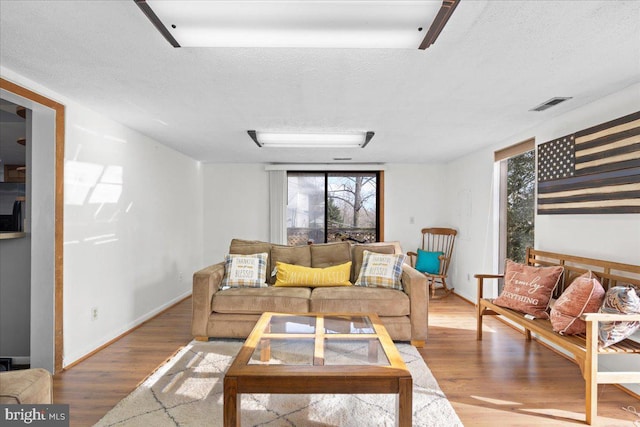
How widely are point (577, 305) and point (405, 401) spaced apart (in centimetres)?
164

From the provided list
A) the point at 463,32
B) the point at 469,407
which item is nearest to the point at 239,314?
the point at 469,407

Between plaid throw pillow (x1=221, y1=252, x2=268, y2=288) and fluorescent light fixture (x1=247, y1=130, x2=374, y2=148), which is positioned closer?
plaid throw pillow (x1=221, y1=252, x2=268, y2=288)

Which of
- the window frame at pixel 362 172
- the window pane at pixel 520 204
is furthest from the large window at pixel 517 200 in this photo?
the window frame at pixel 362 172

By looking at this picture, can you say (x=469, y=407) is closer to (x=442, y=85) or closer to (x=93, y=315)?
(x=442, y=85)

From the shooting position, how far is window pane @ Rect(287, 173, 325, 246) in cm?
716

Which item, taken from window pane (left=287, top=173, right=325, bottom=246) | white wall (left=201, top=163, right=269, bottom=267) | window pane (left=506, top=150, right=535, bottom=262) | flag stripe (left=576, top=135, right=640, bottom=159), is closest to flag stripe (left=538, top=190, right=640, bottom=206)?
flag stripe (left=576, top=135, right=640, bottom=159)

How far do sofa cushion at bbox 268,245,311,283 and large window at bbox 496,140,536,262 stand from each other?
103 inches

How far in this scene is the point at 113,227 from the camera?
12.9ft

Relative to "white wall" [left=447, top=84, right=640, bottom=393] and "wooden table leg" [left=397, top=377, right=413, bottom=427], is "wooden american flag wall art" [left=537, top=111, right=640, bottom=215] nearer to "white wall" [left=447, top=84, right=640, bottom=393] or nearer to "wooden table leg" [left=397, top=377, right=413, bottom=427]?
"white wall" [left=447, top=84, right=640, bottom=393]

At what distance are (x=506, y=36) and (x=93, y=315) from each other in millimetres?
4003

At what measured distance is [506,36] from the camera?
2.05 meters

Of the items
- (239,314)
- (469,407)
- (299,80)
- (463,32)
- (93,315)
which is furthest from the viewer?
(239,314)

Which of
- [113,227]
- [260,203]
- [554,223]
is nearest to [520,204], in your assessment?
[554,223]

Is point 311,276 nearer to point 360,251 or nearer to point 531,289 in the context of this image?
point 360,251
